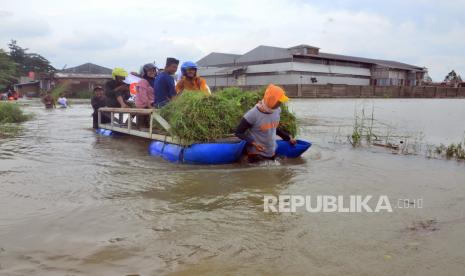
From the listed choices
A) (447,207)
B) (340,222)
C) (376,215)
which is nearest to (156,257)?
(340,222)

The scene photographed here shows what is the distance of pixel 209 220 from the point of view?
3756mm

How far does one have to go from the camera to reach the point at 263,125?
236 inches

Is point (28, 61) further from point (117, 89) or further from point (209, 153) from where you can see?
point (209, 153)

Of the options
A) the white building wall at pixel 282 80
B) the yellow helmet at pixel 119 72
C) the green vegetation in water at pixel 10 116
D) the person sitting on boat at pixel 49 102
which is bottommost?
the green vegetation in water at pixel 10 116

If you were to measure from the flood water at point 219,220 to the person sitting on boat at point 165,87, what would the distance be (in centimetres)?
136

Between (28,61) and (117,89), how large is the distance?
5659cm

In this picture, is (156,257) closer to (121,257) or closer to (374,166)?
(121,257)

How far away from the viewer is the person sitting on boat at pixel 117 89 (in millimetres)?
10417

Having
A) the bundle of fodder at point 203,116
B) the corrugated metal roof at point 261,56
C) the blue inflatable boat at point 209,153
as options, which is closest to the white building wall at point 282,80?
the corrugated metal roof at point 261,56

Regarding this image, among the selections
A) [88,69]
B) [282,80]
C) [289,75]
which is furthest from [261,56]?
[88,69]

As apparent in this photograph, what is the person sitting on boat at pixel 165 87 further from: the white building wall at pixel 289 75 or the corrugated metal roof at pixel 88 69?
the corrugated metal roof at pixel 88 69

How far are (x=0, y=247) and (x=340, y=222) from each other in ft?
9.16

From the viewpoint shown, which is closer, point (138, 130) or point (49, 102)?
point (138, 130)

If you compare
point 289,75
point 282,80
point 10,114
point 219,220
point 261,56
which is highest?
point 261,56
